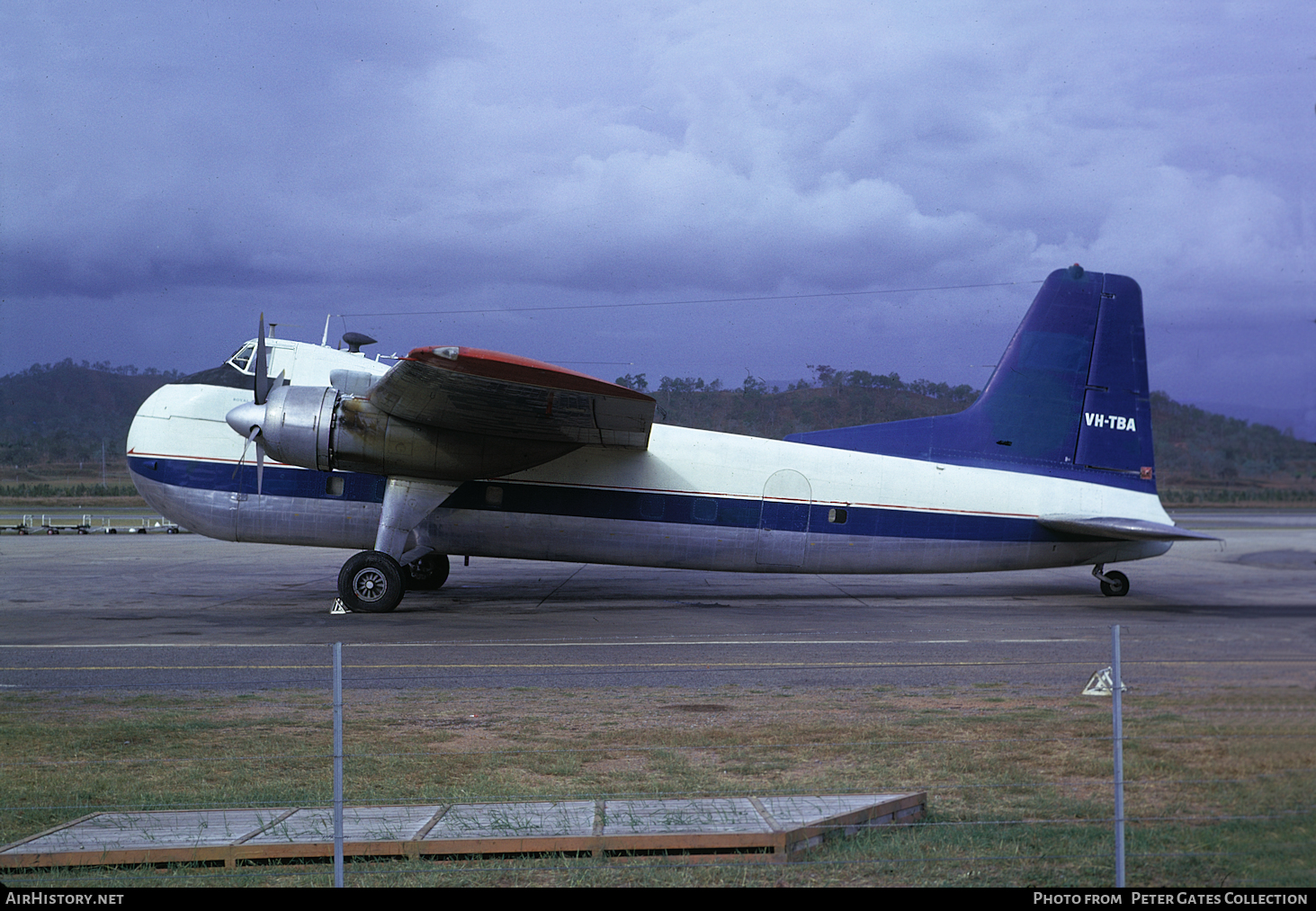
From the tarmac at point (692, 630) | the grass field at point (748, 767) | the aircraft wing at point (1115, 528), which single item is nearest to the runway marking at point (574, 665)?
the tarmac at point (692, 630)

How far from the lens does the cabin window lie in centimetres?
1628

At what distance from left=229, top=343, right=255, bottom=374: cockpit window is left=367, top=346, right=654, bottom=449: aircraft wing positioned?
12.1 feet

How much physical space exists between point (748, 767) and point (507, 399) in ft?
25.7

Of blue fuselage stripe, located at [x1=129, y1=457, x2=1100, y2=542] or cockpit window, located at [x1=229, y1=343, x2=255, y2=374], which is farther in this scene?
cockpit window, located at [x1=229, y1=343, x2=255, y2=374]

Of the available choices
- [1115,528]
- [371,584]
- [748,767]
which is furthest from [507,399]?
[1115,528]

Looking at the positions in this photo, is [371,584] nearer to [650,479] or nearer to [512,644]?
[512,644]

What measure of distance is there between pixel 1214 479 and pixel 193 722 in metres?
9.09

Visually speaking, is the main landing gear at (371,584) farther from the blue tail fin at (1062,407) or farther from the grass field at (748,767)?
the blue tail fin at (1062,407)

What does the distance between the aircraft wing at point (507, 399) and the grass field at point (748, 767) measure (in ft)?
15.1

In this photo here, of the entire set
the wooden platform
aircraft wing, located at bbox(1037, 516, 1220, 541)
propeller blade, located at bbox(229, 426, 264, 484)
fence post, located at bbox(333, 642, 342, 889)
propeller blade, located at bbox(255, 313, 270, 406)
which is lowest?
the wooden platform

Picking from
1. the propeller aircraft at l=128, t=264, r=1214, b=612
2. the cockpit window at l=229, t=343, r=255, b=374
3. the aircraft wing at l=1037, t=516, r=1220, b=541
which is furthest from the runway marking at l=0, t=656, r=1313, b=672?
the cockpit window at l=229, t=343, r=255, b=374

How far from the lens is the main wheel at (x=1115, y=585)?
17.4 metres

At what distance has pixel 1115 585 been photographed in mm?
17500

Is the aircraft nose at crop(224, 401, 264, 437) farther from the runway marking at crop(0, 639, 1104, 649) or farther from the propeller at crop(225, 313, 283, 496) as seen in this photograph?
the runway marking at crop(0, 639, 1104, 649)
